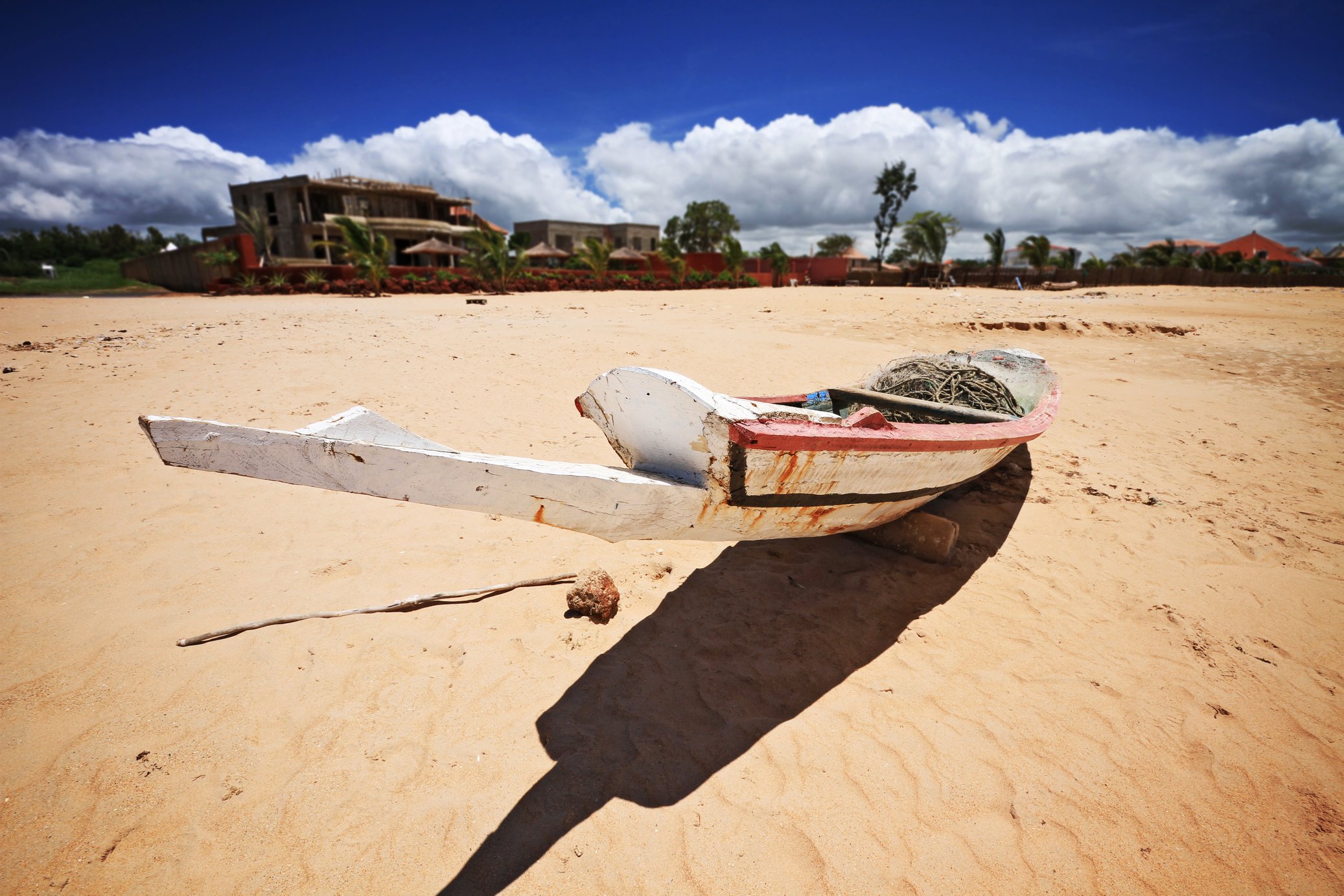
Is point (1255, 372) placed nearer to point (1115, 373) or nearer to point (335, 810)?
point (1115, 373)

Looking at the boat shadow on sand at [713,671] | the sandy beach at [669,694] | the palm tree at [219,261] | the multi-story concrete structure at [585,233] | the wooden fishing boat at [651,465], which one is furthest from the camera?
the multi-story concrete structure at [585,233]

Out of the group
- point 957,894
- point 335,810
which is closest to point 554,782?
Result: point 335,810

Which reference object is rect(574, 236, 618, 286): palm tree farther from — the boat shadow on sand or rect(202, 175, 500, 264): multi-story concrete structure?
the boat shadow on sand

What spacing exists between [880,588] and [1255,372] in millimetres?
9459

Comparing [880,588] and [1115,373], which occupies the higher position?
[1115,373]

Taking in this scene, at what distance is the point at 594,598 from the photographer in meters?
3.01

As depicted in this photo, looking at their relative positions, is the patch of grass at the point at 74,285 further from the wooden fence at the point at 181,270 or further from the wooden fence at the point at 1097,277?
the wooden fence at the point at 1097,277

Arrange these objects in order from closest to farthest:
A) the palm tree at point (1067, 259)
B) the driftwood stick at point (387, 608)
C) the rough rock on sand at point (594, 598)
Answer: the driftwood stick at point (387, 608)
the rough rock on sand at point (594, 598)
the palm tree at point (1067, 259)

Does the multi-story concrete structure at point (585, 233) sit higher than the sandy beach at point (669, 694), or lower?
higher

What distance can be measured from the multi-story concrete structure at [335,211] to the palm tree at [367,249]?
1248 centimetres

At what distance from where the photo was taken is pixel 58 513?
12.4ft

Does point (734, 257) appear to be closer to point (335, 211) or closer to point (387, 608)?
point (335, 211)

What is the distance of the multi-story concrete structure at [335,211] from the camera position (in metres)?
32.2

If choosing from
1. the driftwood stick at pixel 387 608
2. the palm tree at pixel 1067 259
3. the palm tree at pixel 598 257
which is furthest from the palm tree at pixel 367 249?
the palm tree at pixel 1067 259
